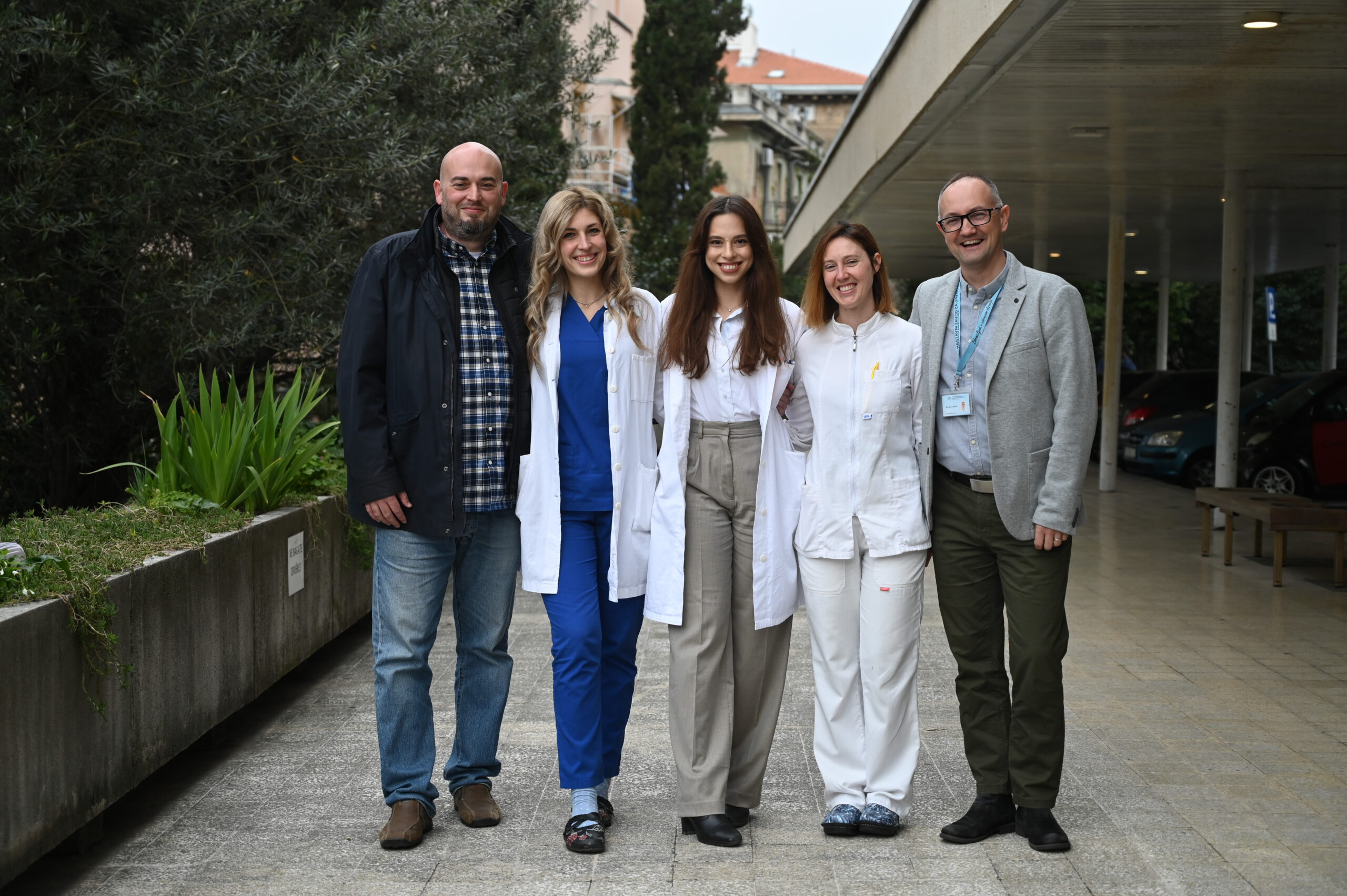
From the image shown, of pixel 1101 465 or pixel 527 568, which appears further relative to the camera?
pixel 1101 465

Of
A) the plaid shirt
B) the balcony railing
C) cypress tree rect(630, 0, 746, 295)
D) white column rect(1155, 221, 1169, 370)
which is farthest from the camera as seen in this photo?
cypress tree rect(630, 0, 746, 295)

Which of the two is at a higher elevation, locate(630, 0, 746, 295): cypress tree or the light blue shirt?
locate(630, 0, 746, 295): cypress tree

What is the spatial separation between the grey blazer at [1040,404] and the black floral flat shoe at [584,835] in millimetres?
1577

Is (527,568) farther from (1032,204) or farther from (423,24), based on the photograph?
(1032,204)

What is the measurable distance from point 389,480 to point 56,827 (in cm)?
136

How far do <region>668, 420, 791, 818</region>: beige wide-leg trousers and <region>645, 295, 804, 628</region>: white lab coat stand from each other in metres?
0.04

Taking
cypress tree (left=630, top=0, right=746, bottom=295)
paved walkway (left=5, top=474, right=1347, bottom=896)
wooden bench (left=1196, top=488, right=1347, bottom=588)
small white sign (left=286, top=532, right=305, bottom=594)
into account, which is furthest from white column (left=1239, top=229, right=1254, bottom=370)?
small white sign (left=286, top=532, right=305, bottom=594)

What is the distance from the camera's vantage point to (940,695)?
628 centimetres

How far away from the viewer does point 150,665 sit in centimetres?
453

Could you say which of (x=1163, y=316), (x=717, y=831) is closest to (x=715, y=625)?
(x=717, y=831)

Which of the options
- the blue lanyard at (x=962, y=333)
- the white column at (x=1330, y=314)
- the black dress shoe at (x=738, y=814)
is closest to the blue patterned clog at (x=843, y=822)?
the black dress shoe at (x=738, y=814)

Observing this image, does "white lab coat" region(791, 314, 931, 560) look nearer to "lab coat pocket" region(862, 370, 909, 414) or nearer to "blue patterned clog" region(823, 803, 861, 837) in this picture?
"lab coat pocket" region(862, 370, 909, 414)

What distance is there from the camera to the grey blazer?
4102mm

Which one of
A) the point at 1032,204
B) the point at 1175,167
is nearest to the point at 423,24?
the point at 1175,167
